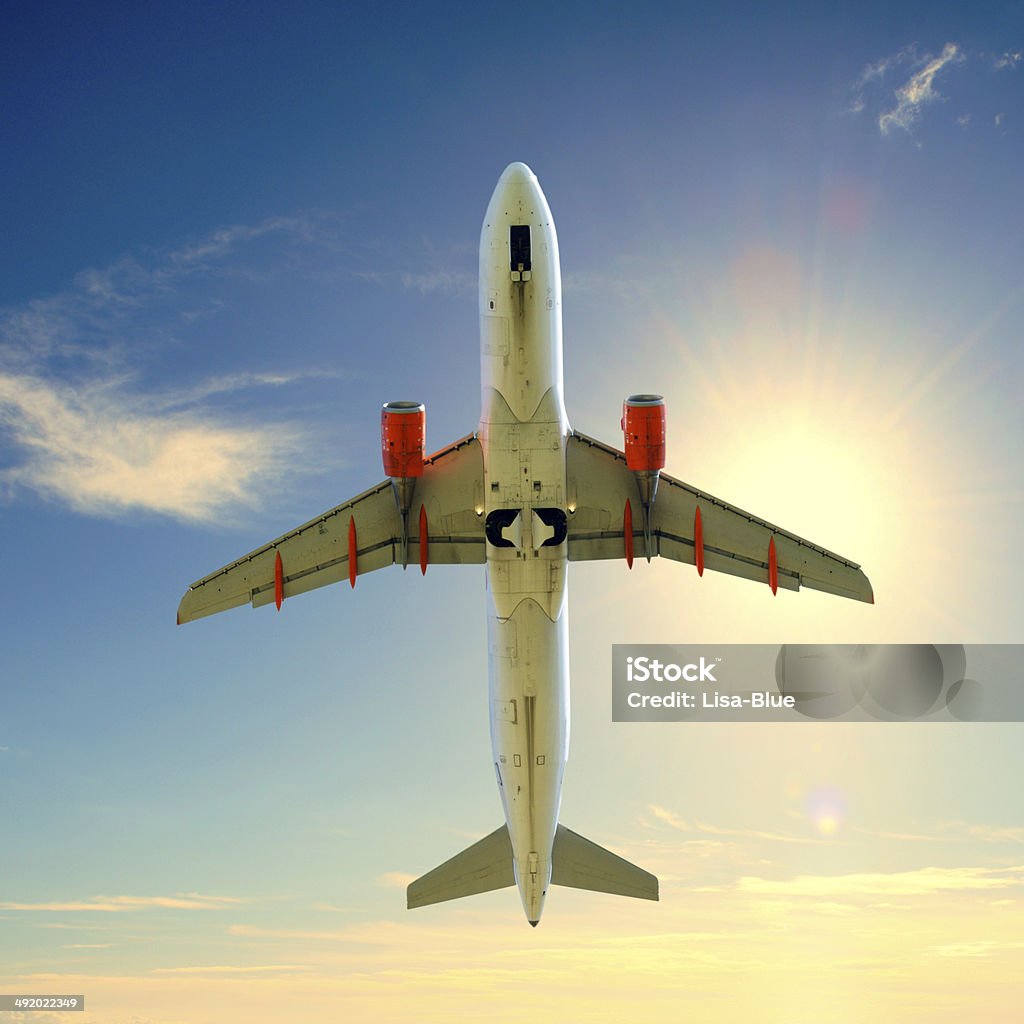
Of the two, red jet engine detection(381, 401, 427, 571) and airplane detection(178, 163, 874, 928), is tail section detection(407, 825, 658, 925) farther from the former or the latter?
red jet engine detection(381, 401, 427, 571)

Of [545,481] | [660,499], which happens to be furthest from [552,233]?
[660,499]

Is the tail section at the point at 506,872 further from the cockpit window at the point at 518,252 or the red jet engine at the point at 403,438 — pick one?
the cockpit window at the point at 518,252

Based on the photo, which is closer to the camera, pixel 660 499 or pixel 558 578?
pixel 558 578

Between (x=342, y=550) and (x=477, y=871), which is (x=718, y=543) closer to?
(x=342, y=550)

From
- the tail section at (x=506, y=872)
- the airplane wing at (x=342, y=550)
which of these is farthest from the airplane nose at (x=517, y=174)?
the tail section at (x=506, y=872)

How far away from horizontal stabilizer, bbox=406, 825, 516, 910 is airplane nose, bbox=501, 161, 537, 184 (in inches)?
945

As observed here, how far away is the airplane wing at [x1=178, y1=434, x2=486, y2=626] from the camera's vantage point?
4306 centimetres

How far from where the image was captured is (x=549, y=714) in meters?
40.5

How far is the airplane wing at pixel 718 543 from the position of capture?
43094 millimetres

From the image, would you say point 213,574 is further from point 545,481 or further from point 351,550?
point 545,481

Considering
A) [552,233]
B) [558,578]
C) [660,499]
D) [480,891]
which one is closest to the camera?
[552,233]

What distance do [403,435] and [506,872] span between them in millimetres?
18248

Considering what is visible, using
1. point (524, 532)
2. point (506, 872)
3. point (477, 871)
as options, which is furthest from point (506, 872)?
point (524, 532)

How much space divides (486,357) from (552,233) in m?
4.25
